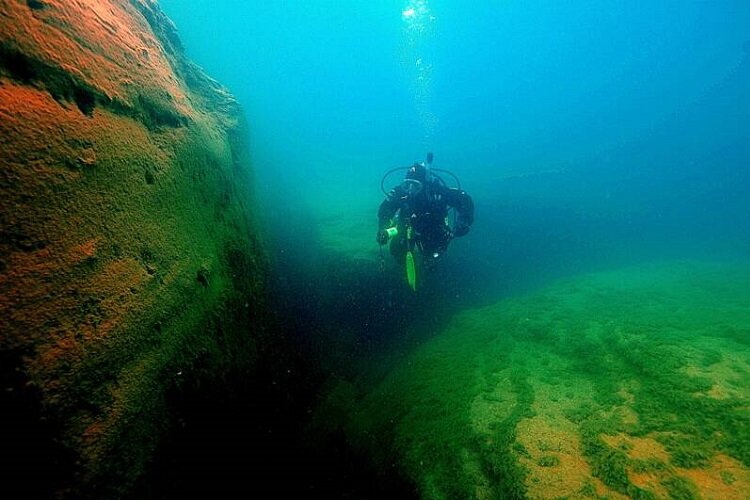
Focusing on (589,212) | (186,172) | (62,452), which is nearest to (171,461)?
(62,452)

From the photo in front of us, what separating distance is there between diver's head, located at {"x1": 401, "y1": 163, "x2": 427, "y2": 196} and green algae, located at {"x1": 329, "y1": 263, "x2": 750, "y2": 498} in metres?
2.66

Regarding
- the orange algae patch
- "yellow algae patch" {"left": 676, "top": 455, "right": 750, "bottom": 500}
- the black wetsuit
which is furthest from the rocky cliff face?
the black wetsuit

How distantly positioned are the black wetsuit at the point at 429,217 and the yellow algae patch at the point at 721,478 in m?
4.07

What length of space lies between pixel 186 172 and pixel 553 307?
5.69 meters

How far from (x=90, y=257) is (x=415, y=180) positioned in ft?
16.2

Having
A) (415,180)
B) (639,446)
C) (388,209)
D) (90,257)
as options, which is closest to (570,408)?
(639,446)

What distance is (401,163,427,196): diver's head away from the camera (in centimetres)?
576

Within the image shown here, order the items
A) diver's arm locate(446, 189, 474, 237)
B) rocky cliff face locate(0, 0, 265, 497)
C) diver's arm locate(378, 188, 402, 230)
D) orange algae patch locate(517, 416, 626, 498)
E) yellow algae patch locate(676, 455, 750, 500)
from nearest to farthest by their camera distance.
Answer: rocky cliff face locate(0, 0, 265, 497)
yellow algae patch locate(676, 455, 750, 500)
orange algae patch locate(517, 416, 626, 498)
diver's arm locate(446, 189, 474, 237)
diver's arm locate(378, 188, 402, 230)

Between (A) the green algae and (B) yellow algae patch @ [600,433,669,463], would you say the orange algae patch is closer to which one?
(A) the green algae

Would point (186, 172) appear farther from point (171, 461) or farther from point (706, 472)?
point (706, 472)

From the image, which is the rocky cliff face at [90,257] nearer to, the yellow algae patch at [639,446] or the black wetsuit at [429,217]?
the yellow algae patch at [639,446]

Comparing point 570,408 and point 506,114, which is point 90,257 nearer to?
point 570,408

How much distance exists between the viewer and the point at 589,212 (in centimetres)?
1591

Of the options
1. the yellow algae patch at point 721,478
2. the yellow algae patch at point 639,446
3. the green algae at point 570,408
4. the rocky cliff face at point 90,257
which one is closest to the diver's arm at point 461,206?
the green algae at point 570,408
